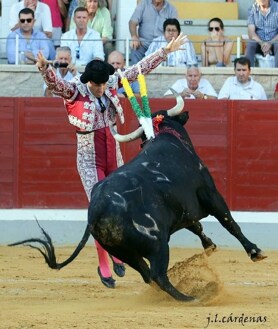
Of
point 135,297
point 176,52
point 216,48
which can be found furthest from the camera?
point 216,48

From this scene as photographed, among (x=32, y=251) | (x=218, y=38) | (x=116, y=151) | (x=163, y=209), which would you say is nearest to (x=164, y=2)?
(x=218, y=38)

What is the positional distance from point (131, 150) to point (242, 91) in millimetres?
1136

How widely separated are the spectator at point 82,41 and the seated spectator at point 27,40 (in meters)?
0.21

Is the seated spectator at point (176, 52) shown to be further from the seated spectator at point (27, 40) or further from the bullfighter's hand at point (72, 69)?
the seated spectator at point (27, 40)

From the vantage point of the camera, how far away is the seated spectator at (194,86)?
10.4m

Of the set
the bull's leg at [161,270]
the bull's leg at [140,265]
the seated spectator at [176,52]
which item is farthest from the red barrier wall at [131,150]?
the bull's leg at [161,270]

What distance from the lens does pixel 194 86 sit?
1049 cm

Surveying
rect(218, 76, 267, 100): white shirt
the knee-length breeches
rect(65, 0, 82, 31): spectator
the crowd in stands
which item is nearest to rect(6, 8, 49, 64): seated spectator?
the crowd in stands

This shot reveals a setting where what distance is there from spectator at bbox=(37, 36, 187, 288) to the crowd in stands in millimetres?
3306

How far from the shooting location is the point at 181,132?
272 inches

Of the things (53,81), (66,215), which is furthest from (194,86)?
(53,81)

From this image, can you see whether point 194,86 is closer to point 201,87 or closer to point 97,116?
point 201,87

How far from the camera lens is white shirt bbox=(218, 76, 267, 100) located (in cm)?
1048

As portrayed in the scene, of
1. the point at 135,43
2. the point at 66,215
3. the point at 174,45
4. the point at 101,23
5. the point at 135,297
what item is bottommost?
the point at 66,215
